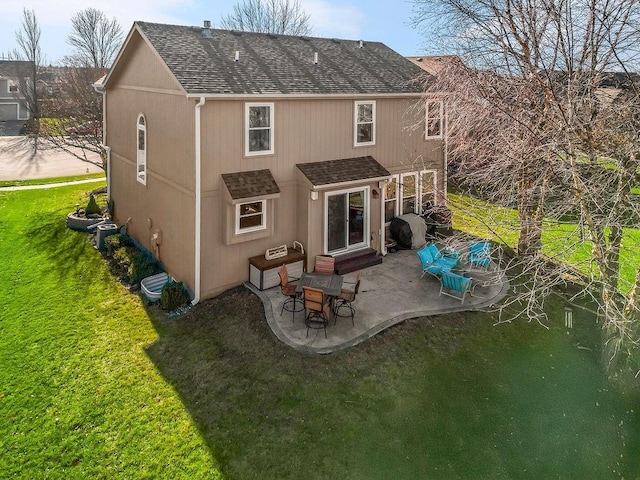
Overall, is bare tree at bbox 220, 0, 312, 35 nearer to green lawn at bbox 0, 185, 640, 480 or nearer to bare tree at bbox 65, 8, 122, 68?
bare tree at bbox 65, 8, 122, 68

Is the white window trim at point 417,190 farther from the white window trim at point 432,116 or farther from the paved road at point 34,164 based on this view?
the paved road at point 34,164

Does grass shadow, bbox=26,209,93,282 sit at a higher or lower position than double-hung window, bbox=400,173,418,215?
lower

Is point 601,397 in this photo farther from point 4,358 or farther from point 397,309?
point 4,358

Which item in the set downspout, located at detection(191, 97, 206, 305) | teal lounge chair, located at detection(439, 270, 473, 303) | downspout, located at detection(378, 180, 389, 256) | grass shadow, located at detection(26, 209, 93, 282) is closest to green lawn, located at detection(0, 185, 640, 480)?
downspout, located at detection(191, 97, 206, 305)

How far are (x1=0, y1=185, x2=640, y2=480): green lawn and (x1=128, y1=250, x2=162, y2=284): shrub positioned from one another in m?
1.74

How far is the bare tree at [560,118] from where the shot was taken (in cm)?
748

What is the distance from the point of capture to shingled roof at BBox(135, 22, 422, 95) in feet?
38.1

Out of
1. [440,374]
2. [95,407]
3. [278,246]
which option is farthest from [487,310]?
[95,407]

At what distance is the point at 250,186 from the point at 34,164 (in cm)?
3114

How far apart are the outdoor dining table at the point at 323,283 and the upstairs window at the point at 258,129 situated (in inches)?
146

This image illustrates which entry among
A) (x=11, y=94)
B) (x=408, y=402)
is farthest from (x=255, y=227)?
(x=11, y=94)

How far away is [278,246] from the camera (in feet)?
42.1

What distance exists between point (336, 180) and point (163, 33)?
6.81m

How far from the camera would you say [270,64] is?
1338 cm
